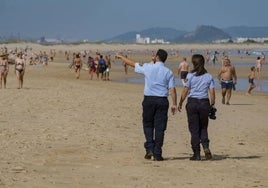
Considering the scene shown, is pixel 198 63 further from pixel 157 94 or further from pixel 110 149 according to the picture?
pixel 110 149

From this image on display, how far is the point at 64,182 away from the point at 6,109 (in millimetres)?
8744

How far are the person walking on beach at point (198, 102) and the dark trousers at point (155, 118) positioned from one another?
45 centimetres

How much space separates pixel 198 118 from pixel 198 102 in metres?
0.25

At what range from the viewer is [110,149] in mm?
10625

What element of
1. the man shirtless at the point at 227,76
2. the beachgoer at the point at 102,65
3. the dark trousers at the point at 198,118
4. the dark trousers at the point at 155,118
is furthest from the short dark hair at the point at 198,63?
the beachgoer at the point at 102,65

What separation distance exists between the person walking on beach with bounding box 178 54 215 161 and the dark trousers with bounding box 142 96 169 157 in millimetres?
451

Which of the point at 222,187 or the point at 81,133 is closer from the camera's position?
the point at 222,187

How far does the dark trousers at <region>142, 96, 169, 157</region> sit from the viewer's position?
9.44 metres

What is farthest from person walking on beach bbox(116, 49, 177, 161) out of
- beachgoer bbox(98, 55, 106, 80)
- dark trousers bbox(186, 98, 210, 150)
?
beachgoer bbox(98, 55, 106, 80)

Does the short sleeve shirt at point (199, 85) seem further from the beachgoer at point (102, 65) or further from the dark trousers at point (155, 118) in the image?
the beachgoer at point (102, 65)

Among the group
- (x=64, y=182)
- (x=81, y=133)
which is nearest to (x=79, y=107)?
(x=81, y=133)

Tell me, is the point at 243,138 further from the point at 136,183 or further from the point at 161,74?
the point at 136,183

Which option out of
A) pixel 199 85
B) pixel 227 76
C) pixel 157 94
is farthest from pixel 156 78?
pixel 227 76

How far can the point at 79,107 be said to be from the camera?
17.2 metres
